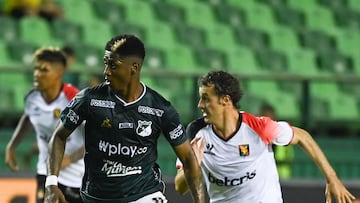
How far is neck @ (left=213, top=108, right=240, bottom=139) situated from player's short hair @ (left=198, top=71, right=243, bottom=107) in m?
0.08

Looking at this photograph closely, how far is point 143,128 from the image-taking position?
24.7 feet

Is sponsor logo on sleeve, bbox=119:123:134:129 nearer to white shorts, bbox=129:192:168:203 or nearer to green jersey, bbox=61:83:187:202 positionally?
green jersey, bbox=61:83:187:202

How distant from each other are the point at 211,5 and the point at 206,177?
9.95 m

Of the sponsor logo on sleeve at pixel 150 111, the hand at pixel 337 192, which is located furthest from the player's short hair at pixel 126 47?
the hand at pixel 337 192

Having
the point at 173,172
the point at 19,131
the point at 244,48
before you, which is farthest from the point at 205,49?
the point at 19,131

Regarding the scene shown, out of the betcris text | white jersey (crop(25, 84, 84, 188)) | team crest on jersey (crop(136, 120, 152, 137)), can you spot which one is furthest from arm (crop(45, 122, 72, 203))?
white jersey (crop(25, 84, 84, 188))

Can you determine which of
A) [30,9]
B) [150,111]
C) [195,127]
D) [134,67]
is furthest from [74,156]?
[30,9]

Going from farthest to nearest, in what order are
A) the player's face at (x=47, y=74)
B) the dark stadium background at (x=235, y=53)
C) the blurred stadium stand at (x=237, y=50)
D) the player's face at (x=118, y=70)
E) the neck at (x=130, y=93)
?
the blurred stadium stand at (x=237, y=50) < the dark stadium background at (x=235, y=53) < the player's face at (x=47, y=74) < the neck at (x=130, y=93) < the player's face at (x=118, y=70)

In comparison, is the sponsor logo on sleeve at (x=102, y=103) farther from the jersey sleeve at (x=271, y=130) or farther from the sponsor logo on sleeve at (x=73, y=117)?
the jersey sleeve at (x=271, y=130)

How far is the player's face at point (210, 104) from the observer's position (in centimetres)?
785

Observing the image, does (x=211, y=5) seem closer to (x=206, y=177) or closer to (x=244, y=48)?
(x=244, y=48)

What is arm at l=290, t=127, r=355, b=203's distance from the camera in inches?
306

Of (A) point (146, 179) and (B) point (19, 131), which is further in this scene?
(B) point (19, 131)

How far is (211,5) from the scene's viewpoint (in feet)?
58.7
